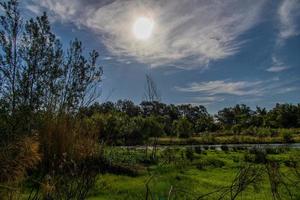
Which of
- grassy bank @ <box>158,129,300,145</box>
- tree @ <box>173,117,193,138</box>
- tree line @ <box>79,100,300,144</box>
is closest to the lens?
tree line @ <box>79,100,300,144</box>

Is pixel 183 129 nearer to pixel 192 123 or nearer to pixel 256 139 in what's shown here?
pixel 256 139

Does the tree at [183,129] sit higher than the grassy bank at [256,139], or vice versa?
the tree at [183,129]

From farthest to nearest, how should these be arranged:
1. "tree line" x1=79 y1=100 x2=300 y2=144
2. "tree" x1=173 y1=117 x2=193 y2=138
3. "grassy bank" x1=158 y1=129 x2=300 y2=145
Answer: "tree" x1=173 y1=117 x2=193 y2=138, "grassy bank" x1=158 y1=129 x2=300 y2=145, "tree line" x1=79 y1=100 x2=300 y2=144

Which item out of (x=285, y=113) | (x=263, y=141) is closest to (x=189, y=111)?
(x=285, y=113)

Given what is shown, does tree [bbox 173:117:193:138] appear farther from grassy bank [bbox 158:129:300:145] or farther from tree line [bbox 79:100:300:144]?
grassy bank [bbox 158:129:300:145]

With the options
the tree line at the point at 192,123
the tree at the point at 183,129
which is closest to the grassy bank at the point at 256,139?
the tree line at the point at 192,123

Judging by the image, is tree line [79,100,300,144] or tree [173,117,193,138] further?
tree [173,117,193,138]

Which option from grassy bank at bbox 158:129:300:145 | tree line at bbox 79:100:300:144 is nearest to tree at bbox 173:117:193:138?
tree line at bbox 79:100:300:144

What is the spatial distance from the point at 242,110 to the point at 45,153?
73009 millimetres

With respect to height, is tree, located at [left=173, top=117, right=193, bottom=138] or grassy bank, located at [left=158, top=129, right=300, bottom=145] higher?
tree, located at [left=173, top=117, right=193, bottom=138]

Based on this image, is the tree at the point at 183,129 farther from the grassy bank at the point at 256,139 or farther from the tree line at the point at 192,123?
the grassy bank at the point at 256,139

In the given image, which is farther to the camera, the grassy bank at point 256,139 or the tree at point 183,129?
the tree at point 183,129

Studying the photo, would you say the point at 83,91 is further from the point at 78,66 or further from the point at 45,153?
the point at 45,153

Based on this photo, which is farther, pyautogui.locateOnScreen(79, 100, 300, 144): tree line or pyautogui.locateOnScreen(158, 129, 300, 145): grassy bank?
pyautogui.locateOnScreen(158, 129, 300, 145): grassy bank
